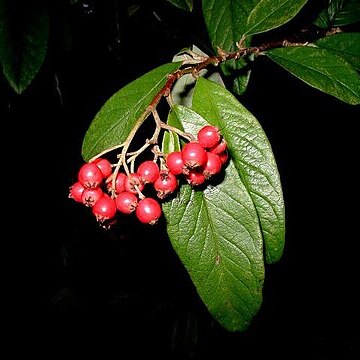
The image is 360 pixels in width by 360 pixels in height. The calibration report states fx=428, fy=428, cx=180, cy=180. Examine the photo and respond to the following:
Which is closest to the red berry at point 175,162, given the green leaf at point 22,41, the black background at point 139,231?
the green leaf at point 22,41

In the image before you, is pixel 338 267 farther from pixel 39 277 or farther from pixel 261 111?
pixel 39 277

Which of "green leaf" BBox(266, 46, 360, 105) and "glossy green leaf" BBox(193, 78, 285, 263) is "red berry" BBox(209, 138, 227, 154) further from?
"green leaf" BBox(266, 46, 360, 105)

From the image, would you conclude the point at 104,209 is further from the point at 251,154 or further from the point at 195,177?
the point at 251,154

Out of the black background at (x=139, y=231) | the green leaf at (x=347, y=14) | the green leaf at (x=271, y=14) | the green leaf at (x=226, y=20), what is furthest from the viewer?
the black background at (x=139, y=231)

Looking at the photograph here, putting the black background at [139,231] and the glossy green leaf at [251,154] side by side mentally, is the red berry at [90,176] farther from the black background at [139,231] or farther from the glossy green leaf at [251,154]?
the black background at [139,231]

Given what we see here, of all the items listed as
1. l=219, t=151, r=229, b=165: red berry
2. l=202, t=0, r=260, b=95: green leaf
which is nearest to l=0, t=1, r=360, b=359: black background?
l=202, t=0, r=260, b=95: green leaf

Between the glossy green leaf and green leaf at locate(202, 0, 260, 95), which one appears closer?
the glossy green leaf
